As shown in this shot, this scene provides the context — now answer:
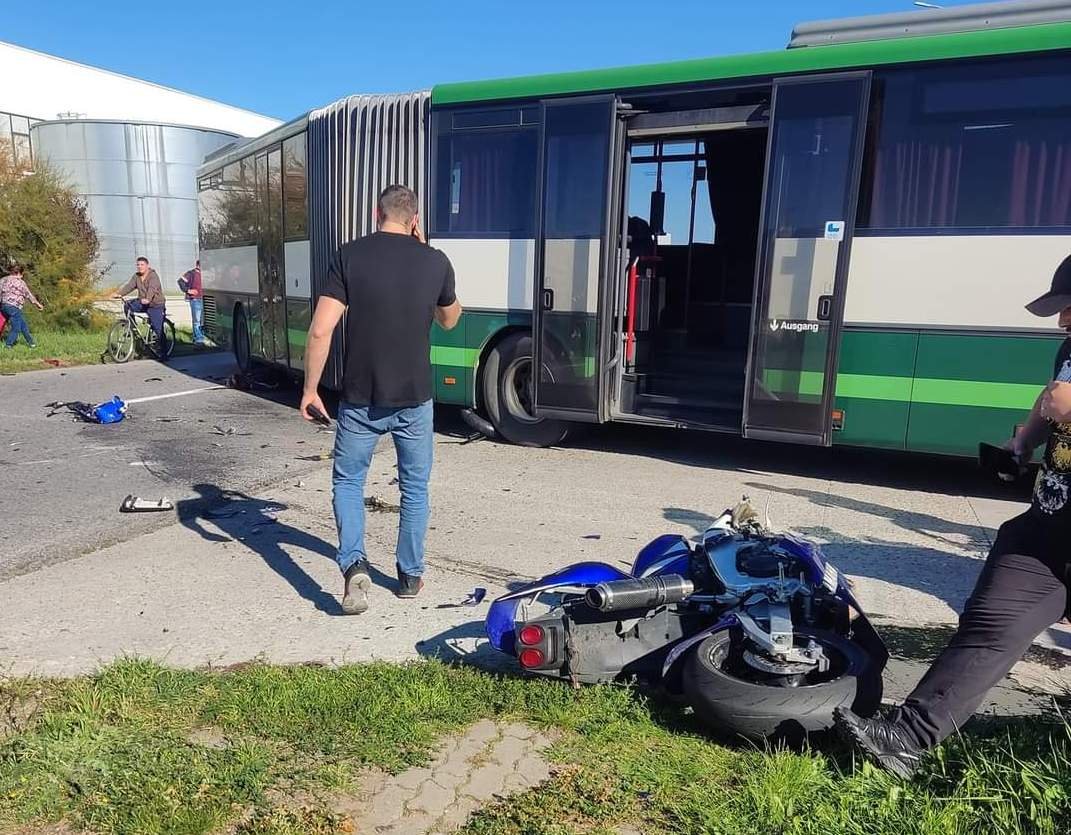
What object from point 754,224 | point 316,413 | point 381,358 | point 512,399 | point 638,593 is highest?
point 754,224

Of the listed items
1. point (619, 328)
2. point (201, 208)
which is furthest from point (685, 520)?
point (201, 208)

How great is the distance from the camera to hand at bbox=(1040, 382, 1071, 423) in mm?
2328

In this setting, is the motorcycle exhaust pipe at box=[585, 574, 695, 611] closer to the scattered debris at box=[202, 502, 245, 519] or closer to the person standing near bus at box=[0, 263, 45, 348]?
the scattered debris at box=[202, 502, 245, 519]

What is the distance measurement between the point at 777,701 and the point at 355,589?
2163 mm

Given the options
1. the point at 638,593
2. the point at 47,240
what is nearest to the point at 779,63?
the point at 638,593

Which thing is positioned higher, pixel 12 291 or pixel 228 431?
pixel 12 291

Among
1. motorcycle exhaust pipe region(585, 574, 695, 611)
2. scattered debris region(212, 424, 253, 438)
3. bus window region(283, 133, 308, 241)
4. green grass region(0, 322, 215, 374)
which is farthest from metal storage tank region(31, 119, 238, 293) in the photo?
motorcycle exhaust pipe region(585, 574, 695, 611)

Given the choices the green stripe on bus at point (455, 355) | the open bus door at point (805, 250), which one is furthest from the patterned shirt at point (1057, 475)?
the green stripe on bus at point (455, 355)

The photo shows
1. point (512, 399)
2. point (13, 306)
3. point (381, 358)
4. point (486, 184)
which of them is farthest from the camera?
point (13, 306)

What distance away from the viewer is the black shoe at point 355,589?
13.1ft

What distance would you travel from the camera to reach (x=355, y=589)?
401 cm

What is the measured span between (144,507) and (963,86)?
663 cm

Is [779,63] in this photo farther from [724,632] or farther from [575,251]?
[724,632]

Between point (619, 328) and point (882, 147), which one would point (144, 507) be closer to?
point (619, 328)
